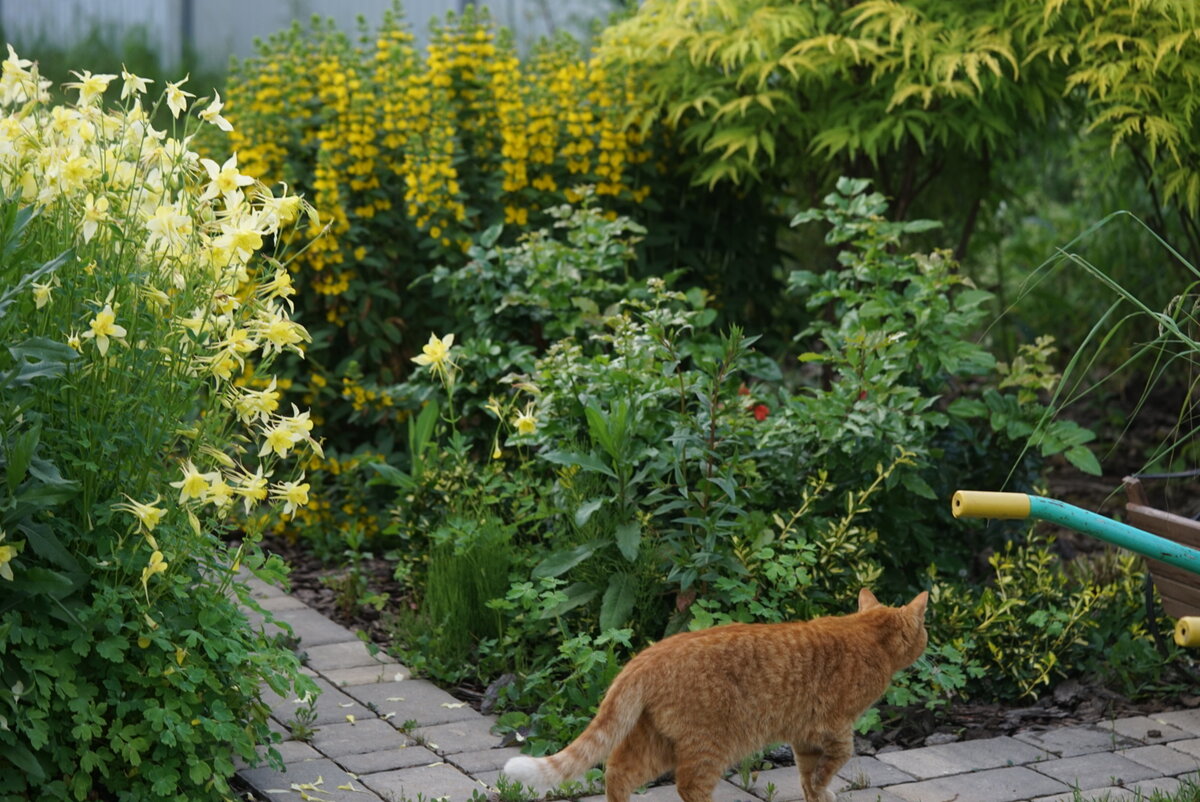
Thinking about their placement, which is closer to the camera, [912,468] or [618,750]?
[618,750]

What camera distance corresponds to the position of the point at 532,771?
2.82 m

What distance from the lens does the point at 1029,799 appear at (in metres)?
3.48

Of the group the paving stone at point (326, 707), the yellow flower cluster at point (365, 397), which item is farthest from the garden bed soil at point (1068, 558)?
the yellow flower cluster at point (365, 397)

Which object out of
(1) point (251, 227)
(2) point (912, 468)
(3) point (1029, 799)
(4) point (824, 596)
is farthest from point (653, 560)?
(1) point (251, 227)

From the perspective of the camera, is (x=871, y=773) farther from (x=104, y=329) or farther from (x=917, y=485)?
(x=104, y=329)

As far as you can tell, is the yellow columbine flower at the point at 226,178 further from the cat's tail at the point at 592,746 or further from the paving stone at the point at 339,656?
the paving stone at the point at 339,656

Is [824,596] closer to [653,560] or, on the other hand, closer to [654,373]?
[653,560]

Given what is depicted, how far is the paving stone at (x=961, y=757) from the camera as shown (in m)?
3.69

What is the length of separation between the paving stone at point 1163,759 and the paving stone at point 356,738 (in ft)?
6.58

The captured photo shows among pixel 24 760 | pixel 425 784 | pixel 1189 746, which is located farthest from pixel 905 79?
pixel 24 760

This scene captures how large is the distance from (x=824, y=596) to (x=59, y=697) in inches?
87.6

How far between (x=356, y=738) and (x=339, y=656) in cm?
71

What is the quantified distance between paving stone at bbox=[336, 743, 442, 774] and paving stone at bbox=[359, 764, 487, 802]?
0.10ft

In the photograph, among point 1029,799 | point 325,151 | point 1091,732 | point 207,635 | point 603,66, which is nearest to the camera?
point 207,635
